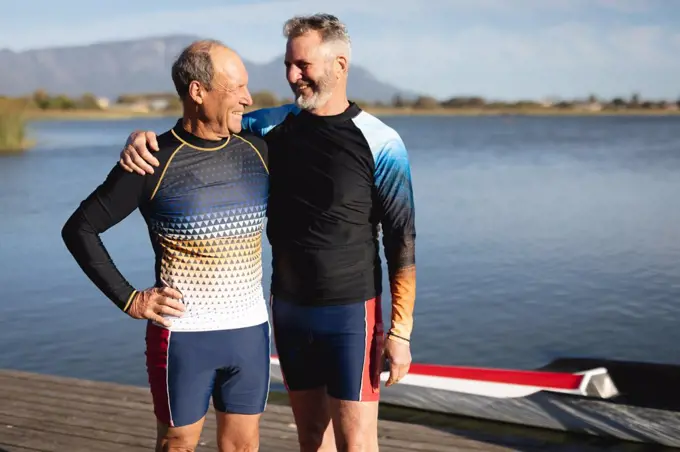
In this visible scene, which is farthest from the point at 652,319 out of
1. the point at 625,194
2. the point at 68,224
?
the point at 625,194

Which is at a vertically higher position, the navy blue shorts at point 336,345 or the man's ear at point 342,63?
the man's ear at point 342,63

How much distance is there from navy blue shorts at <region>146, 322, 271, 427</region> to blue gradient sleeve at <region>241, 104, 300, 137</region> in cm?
88

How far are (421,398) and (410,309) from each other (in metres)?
5.18

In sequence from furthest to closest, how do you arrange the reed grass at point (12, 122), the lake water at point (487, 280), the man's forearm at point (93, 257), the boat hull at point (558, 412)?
1. the reed grass at point (12, 122)
2. the lake water at point (487, 280)
3. the boat hull at point (558, 412)
4. the man's forearm at point (93, 257)

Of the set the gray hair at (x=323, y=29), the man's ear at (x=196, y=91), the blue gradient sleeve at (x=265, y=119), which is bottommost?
the blue gradient sleeve at (x=265, y=119)

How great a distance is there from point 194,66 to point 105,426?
10.9 feet

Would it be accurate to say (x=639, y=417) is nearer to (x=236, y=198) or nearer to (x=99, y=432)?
(x=99, y=432)

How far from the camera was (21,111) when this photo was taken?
145 feet

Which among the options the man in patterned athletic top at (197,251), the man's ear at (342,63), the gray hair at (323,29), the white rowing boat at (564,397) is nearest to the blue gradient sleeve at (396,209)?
the man's ear at (342,63)

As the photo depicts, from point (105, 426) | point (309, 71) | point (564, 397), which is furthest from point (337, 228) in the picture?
point (564, 397)

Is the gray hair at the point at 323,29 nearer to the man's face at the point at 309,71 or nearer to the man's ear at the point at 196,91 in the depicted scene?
the man's face at the point at 309,71

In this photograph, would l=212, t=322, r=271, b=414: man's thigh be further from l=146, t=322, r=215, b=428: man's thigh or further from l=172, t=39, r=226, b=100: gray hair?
l=172, t=39, r=226, b=100: gray hair

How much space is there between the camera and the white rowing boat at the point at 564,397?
739cm

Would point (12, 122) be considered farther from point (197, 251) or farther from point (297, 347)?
point (197, 251)
